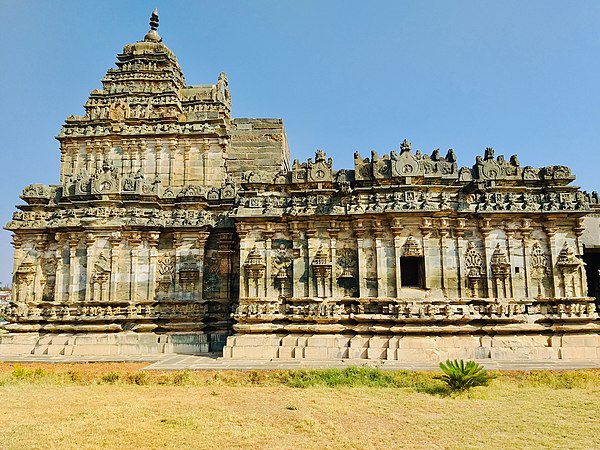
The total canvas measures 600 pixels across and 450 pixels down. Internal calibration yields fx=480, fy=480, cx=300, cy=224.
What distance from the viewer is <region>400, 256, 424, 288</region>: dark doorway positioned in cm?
1753

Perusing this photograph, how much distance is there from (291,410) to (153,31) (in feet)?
88.2

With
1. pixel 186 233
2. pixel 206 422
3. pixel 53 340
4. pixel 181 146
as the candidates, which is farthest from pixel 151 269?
pixel 206 422

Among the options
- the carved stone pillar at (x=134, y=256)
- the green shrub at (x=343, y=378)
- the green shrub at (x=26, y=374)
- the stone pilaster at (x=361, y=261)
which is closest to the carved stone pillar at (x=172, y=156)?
the carved stone pillar at (x=134, y=256)

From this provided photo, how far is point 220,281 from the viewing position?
65.2 ft

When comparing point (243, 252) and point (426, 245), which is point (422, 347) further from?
point (243, 252)

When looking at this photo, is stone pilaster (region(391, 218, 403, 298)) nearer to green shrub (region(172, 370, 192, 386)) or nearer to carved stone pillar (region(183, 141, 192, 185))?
green shrub (region(172, 370, 192, 386))

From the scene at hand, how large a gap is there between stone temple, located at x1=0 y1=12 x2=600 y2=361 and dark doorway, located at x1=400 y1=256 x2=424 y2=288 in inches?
1.9

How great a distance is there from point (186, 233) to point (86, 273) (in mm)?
4261

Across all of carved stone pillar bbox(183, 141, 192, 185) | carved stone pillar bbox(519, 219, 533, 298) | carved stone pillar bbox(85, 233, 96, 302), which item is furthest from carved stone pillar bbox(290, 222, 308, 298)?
carved stone pillar bbox(183, 141, 192, 185)

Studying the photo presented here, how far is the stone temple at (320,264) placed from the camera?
54.1 feet

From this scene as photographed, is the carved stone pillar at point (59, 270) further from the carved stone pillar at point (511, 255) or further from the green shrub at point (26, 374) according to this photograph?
the carved stone pillar at point (511, 255)

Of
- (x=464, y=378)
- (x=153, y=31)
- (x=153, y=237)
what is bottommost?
(x=464, y=378)

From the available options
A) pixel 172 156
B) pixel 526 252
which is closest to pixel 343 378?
pixel 526 252

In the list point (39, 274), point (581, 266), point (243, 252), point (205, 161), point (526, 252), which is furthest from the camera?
point (205, 161)
